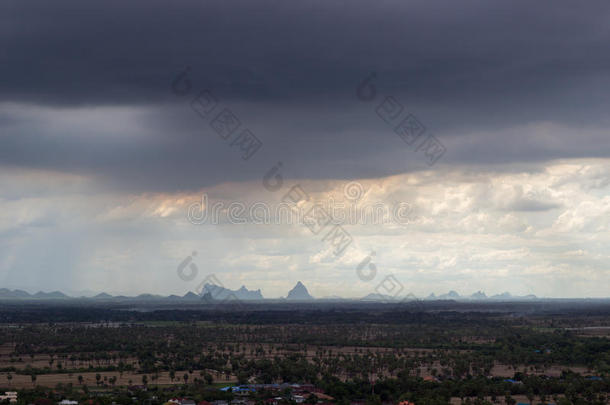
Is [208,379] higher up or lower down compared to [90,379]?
higher up

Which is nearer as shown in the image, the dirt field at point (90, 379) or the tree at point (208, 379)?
the tree at point (208, 379)

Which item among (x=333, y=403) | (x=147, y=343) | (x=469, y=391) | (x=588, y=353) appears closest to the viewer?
(x=333, y=403)

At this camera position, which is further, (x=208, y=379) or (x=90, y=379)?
(x=90, y=379)

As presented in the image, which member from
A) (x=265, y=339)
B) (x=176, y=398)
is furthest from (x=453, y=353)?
(x=176, y=398)

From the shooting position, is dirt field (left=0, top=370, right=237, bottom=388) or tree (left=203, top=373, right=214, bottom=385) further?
dirt field (left=0, top=370, right=237, bottom=388)

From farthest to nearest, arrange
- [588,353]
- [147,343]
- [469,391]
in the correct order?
[147,343]
[588,353]
[469,391]

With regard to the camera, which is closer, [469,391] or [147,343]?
[469,391]

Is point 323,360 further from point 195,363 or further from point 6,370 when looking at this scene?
point 6,370

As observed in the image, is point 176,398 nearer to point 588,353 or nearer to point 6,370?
point 6,370

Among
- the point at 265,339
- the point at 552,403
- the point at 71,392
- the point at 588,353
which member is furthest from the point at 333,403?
the point at 265,339
